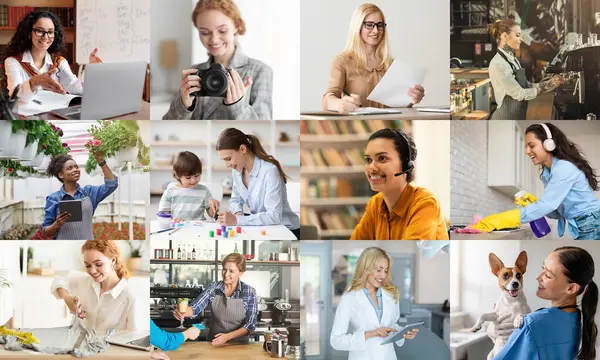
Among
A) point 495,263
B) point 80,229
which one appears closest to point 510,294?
point 495,263

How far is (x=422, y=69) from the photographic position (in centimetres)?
323

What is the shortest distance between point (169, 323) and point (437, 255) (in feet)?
4.33

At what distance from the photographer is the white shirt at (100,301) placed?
10.8ft

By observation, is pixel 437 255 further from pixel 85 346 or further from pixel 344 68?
pixel 85 346

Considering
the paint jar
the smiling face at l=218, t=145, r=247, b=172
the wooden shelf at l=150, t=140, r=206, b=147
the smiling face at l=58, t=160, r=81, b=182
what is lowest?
the paint jar

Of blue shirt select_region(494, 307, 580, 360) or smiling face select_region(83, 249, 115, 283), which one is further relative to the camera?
smiling face select_region(83, 249, 115, 283)

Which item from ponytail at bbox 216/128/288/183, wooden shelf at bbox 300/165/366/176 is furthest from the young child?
wooden shelf at bbox 300/165/366/176

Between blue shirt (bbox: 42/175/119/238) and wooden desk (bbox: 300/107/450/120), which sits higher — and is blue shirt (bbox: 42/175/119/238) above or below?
below

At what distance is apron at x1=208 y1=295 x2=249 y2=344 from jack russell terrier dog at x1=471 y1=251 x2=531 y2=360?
46.9 inches

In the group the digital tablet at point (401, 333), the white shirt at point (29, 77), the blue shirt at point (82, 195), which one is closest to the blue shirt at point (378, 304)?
the digital tablet at point (401, 333)

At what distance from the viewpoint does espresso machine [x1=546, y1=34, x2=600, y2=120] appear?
3244 millimetres

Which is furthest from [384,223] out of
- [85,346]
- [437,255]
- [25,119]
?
[25,119]

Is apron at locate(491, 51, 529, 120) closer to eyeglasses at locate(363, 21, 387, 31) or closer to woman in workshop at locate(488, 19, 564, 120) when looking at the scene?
woman in workshop at locate(488, 19, 564, 120)

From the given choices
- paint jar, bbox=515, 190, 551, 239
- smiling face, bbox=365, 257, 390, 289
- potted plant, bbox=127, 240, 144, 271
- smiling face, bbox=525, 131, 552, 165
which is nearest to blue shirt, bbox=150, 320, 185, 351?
potted plant, bbox=127, 240, 144, 271
